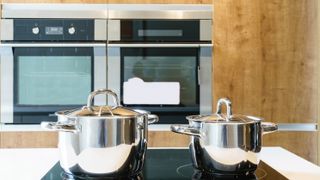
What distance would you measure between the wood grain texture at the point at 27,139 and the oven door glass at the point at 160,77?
0.43m

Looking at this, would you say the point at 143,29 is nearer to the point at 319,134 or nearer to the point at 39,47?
the point at 39,47

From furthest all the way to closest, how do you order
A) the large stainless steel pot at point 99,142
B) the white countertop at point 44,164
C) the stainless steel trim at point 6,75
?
the stainless steel trim at point 6,75 → the white countertop at point 44,164 → the large stainless steel pot at point 99,142

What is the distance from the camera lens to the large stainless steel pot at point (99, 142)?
2.77ft

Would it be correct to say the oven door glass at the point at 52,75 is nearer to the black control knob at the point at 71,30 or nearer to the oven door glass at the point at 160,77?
the black control knob at the point at 71,30

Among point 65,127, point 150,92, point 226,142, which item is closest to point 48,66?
point 150,92

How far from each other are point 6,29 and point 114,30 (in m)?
0.55

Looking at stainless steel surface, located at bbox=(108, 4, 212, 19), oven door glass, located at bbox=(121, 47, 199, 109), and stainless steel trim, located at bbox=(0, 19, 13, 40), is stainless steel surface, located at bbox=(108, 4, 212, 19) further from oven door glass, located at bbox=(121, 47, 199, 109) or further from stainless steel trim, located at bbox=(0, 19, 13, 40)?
stainless steel trim, located at bbox=(0, 19, 13, 40)

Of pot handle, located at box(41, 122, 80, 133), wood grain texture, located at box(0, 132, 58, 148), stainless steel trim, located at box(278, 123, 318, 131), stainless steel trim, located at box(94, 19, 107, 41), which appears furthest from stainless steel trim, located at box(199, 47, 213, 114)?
pot handle, located at box(41, 122, 80, 133)

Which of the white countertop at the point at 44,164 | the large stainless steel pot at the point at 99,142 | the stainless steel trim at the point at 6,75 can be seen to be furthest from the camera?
the stainless steel trim at the point at 6,75

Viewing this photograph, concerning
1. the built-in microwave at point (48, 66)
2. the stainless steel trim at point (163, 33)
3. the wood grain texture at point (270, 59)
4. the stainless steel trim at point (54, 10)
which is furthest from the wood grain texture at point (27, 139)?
the wood grain texture at point (270, 59)

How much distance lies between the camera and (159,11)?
2053mm

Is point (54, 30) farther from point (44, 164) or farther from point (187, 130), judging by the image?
point (187, 130)

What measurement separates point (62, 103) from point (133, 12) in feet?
1.95

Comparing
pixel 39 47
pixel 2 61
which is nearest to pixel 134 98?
pixel 39 47
